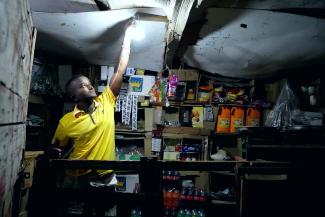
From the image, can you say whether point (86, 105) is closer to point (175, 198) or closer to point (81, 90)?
point (81, 90)

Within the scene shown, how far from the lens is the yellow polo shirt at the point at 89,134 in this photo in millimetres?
3516

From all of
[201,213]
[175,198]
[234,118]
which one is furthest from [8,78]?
[234,118]

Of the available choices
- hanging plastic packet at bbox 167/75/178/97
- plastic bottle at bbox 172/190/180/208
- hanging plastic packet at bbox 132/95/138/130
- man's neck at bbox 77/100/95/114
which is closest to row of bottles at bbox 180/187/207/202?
plastic bottle at bbox 172/190/180/208

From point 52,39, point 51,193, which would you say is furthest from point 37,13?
point 51,193

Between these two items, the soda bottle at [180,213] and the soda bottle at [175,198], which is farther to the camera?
the soda bottle at [180,213]

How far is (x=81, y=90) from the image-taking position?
12.6ft

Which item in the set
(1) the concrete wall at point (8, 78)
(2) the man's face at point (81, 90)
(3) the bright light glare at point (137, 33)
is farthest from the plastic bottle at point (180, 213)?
(1) the concrete wall at point (8, 78)

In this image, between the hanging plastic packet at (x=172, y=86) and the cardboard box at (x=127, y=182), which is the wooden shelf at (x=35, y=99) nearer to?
A: the cardboard box at (x=127, y=182)

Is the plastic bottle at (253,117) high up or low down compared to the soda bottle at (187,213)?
up

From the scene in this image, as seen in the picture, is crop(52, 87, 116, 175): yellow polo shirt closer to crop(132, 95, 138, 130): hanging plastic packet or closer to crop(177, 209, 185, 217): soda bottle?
crop(132, 95, 138, 130): hanging plastic packet

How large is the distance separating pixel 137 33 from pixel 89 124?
1565 mm

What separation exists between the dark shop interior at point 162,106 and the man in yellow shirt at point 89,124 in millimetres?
18

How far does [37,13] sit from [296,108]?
196 inches

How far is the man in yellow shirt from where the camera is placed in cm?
354
